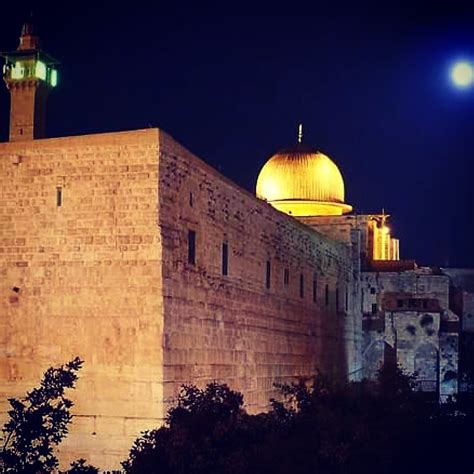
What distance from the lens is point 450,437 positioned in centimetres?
1927

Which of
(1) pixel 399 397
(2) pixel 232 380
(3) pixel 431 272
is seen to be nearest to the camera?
(2) pixel 232 380

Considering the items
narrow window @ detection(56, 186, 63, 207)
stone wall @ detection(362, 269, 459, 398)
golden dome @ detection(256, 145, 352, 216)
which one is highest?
golden dome @ detection(256, 145, 352, 216)

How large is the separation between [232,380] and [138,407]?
4322 mm

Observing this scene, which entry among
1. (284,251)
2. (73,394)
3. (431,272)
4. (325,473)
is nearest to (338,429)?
(325,473)

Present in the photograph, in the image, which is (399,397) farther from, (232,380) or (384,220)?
(384,220)

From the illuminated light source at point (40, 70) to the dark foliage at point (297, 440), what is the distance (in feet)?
43.8

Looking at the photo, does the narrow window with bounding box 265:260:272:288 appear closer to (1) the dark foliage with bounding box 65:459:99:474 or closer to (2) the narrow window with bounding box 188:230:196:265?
(2) the narrow window with bounding box 188:230:196:265

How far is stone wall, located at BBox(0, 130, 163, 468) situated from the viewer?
1698 cm

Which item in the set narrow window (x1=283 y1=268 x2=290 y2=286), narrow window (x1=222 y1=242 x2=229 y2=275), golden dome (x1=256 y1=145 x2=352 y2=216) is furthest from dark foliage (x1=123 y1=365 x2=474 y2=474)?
golden dome (x1=256 y1=145 x2=352 y2=216)

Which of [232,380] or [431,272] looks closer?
[232,380]

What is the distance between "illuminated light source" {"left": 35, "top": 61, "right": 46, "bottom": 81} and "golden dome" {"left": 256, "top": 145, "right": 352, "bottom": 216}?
12288mm

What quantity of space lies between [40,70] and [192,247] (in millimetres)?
12712

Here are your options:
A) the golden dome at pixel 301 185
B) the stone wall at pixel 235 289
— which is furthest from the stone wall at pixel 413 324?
the stone wall at pixel 235 289

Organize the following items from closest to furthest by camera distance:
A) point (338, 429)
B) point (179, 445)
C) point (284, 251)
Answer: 1. point (179, 445)
2. point (338, 429)
3. point (284, 251)
